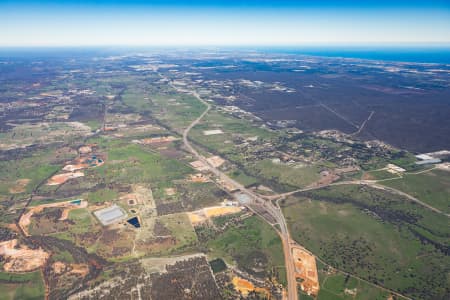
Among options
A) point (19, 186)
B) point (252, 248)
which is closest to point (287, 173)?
point (252, 248)

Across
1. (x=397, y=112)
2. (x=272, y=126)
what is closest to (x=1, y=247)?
(x=272, y=126)

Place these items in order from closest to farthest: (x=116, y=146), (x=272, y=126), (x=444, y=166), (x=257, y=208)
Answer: (x=257, y=208) < (x=444, y=166) < (x=116, y=146) < (x=272, y=126)

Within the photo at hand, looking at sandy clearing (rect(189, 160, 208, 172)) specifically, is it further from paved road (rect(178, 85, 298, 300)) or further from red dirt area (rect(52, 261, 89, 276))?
red dirt area (rect(52, 261, 89, 276))

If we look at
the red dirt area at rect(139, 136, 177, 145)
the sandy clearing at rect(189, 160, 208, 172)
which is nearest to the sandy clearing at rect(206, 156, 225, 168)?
the sandy clearing at rect(189, 160, 208, 172)

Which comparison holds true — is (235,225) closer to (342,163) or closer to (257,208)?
(257,208)

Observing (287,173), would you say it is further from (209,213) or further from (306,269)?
(306,269)

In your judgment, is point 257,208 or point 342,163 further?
point 342,163
